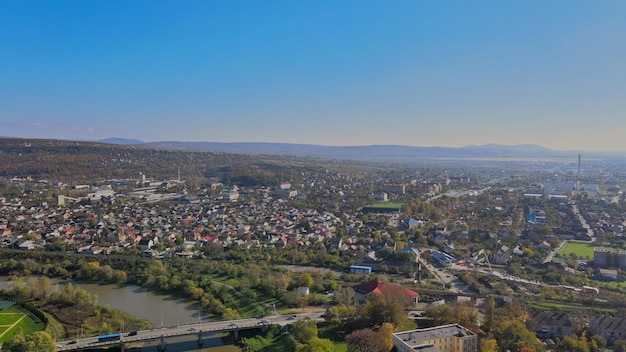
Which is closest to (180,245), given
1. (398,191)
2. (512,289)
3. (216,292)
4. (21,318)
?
(216,292)

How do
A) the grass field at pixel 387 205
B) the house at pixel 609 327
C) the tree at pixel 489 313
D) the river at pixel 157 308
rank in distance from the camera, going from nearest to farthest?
the house at pixel 609 327 < the tree at pixel 489 313 < the river at pixel 157 308 < the grass field at pixel 387 205

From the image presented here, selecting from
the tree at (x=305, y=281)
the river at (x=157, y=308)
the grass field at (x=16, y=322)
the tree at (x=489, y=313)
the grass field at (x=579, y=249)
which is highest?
the tree at (x=489, y=313)

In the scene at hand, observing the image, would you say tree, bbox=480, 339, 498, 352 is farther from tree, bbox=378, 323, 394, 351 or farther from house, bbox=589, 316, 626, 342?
house, bbox=589, 316, 626, 342

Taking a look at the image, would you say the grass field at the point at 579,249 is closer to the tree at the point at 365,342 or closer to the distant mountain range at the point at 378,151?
the tree at the point at 365,342

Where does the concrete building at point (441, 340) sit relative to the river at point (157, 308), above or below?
above

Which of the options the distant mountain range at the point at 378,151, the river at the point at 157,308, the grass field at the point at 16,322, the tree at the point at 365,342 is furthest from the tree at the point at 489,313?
the distant mountain range at the point at 378,151

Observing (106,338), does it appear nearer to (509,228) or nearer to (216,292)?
(216,292)
